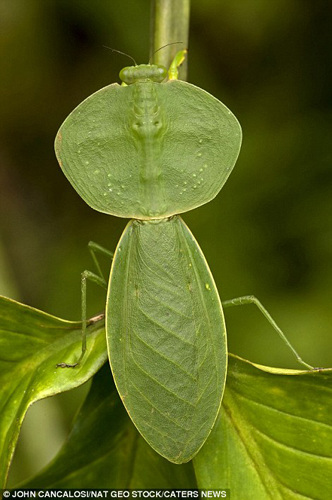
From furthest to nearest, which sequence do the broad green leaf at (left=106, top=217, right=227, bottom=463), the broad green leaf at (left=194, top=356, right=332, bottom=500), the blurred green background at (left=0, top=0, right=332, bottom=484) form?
the blurred green background at (left=0, top=0, right=332, bottom=484) → the broad green leaf at (left=106, top=217, right=227, bottom=463) → the broad green leaf at (left=194, top=356, right=332, bottom=500)

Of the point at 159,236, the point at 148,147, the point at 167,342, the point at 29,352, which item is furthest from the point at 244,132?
the point at 29,352

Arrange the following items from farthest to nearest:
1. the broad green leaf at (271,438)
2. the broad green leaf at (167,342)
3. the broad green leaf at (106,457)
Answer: the broad green leaf at (106,457) < the broad green leaf at (167,342) < the broad green leaf at (271,438)

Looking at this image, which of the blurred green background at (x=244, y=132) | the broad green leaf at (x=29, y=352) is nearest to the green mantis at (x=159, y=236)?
the broad green leaf at (x=29, y=352)

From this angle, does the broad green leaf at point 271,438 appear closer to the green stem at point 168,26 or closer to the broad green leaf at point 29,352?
the broad green leaf at point 29,352

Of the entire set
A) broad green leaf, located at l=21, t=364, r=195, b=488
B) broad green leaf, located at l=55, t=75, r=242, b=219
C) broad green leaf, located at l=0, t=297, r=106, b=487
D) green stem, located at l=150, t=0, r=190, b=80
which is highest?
green stem, located at l=150, t=0, r=190, b=80

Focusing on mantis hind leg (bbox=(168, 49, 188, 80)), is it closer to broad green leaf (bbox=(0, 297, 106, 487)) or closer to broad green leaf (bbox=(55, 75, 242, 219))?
broad green leaf (bbox=(55, 75, 242, 219))

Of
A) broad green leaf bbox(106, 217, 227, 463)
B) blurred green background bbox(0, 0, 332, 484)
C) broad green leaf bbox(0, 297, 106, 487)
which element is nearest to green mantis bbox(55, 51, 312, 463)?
broad green leaf bbox(106, 217, 227, 463)

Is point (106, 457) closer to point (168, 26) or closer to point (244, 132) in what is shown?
point (168, 26)
